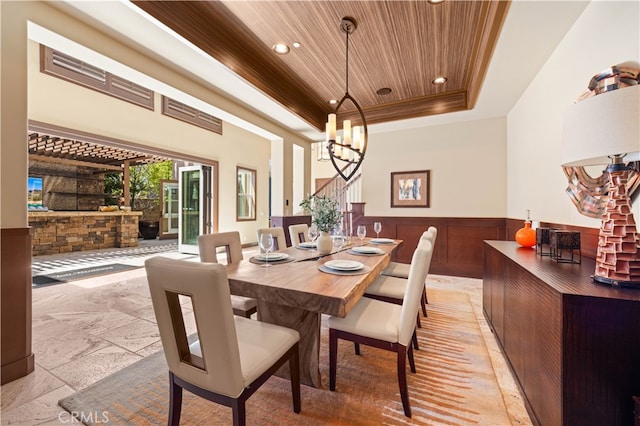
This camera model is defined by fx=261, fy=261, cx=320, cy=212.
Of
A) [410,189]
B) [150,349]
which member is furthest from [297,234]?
[410,189]

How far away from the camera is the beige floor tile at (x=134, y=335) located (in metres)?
2.23

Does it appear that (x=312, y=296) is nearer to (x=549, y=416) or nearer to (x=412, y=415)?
(x=412, y=415)

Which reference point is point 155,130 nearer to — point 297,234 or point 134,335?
point 297,234

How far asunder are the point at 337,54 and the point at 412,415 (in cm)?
331

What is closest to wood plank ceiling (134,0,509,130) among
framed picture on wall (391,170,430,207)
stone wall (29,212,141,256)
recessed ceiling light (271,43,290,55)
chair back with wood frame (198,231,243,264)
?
recessed ceiling light (271,43,290,55)

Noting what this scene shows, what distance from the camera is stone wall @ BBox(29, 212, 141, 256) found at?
614 centimetres

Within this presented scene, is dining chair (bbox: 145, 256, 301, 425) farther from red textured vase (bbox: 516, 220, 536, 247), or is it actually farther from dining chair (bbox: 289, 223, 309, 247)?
red textured vase (bbox: 516, 220, 536, 247)

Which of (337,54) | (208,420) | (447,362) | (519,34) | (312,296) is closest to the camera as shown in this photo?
(312,296)

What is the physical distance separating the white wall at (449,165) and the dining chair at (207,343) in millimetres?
4064

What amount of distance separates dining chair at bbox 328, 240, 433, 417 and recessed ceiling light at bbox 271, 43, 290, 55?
8.34 feet

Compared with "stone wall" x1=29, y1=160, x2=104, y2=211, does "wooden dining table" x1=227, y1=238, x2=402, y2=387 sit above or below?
below

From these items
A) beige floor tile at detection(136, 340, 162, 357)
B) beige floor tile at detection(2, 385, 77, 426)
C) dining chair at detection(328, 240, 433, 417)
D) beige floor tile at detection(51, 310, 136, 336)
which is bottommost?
beige floor tile at detection(136, 340, 162, 357)

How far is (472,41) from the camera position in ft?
8.87

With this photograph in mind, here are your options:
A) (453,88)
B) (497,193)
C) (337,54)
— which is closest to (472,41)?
(453,88)
